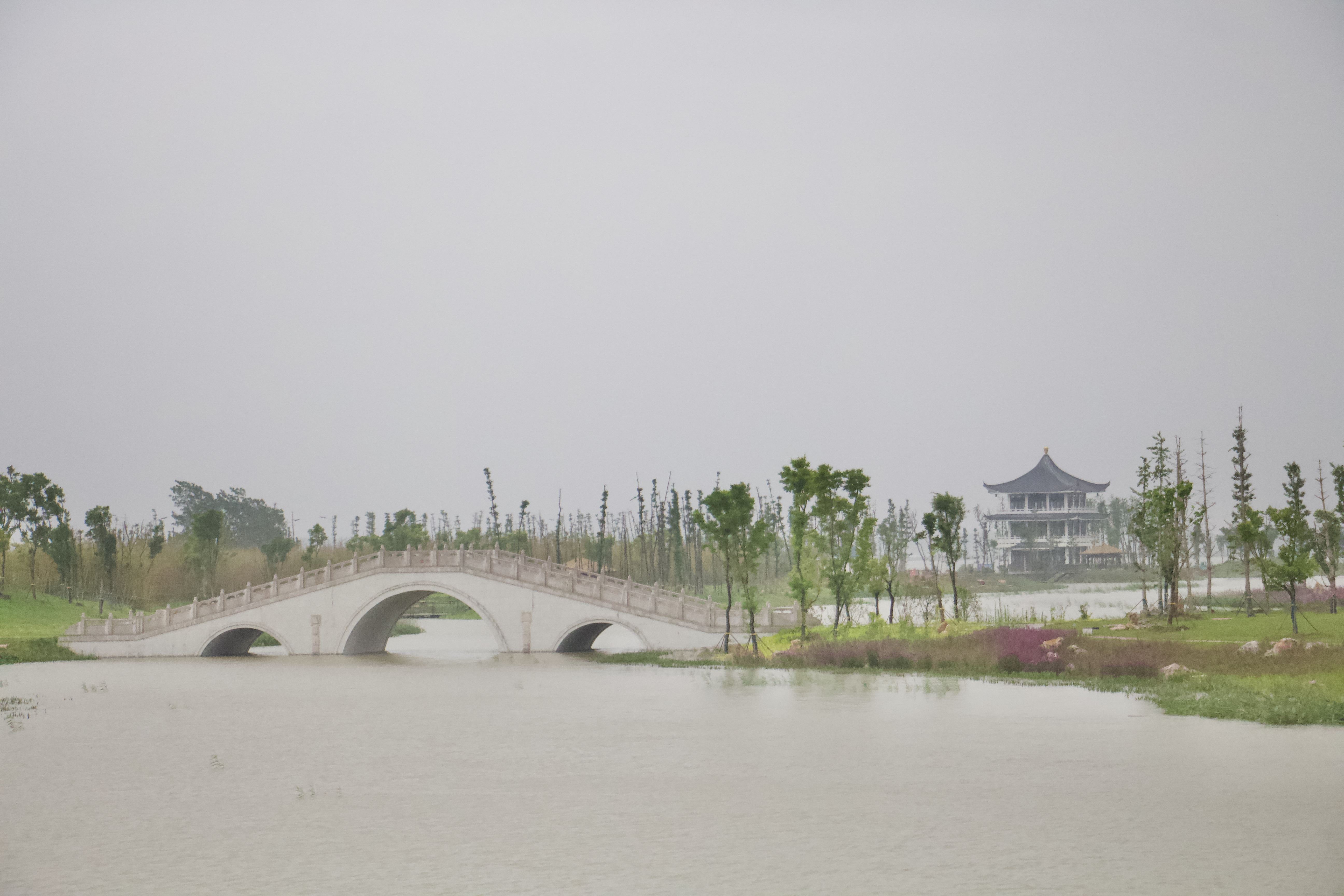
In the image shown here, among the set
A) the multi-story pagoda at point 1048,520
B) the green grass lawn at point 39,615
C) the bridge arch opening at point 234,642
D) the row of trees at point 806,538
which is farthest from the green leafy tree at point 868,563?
the multi-story pagoda at point 1048,520

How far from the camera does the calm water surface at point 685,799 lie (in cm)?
1035

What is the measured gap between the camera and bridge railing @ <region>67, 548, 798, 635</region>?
127 ft

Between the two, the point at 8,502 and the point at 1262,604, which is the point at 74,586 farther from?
the point at 1262,604

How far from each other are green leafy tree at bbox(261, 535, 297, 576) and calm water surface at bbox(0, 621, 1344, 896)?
4981 centimetres

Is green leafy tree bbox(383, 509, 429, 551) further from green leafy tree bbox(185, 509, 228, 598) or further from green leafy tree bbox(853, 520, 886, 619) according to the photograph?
green leafy tree bbox(853, 520, 886, 619)

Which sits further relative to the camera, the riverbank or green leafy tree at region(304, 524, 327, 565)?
green leafy tree at region(304, 524, 327, 565)

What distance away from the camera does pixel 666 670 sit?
109 feet

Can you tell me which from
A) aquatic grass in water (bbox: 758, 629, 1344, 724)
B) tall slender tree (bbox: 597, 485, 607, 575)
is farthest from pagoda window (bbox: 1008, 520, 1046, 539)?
aquatic grass in water (bbox: 758, 629, 1344, 724)

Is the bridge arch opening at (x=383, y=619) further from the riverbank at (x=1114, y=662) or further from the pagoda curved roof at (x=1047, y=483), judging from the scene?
the pagoda curved roof at (x=1047, y=483)

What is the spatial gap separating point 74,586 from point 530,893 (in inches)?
2347

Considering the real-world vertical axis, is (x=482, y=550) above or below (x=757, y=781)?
above

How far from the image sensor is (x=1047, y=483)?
3861 inches

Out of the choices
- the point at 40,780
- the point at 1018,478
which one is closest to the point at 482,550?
the point at 40,780

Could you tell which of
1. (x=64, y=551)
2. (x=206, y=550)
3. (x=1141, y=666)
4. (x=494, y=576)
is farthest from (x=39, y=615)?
(x=1141, y=666)
